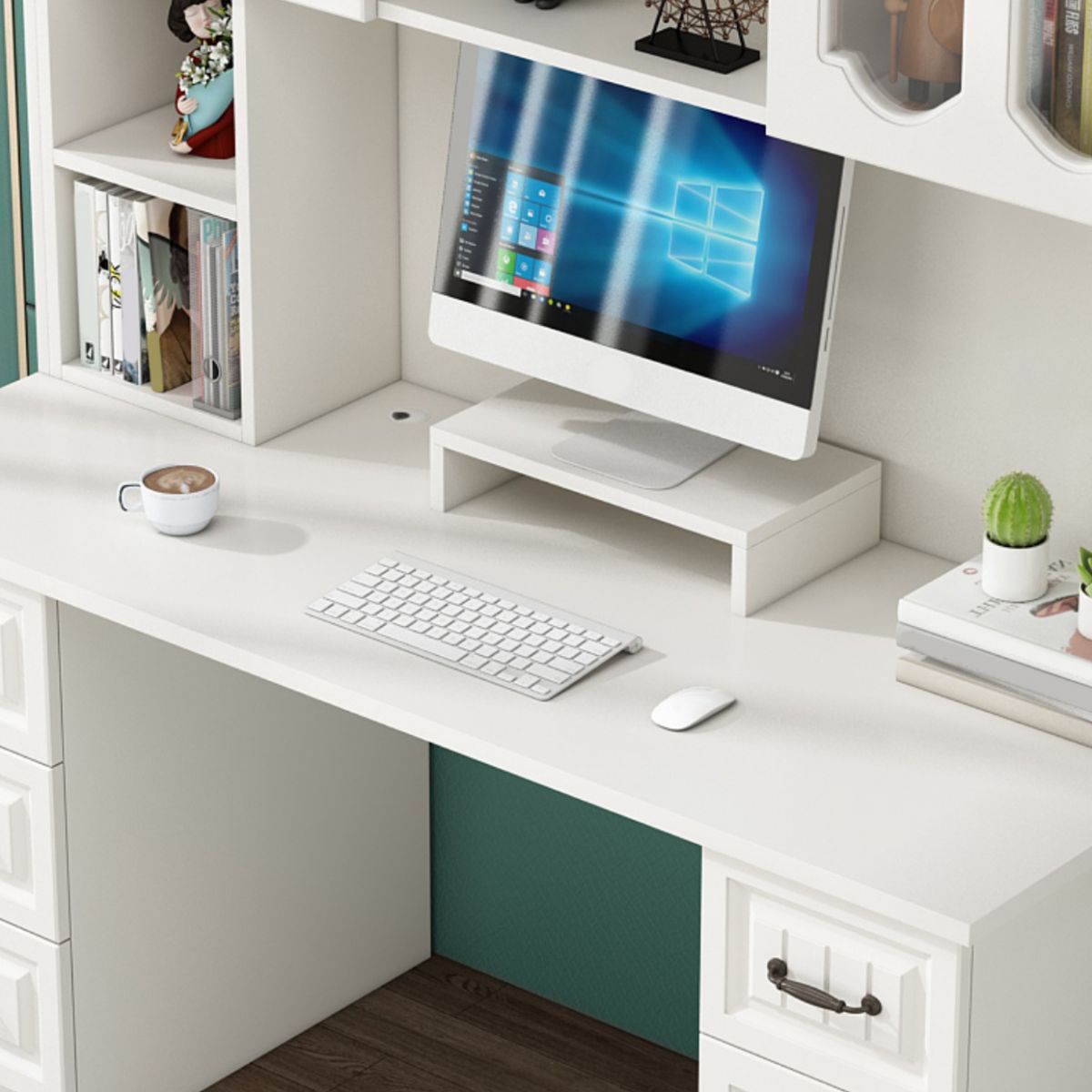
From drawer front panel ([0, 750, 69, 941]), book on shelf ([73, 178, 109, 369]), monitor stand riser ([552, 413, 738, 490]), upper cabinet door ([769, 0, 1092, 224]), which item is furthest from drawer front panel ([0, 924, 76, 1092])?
upper cabinet door ([769, 0, 1092, 224])

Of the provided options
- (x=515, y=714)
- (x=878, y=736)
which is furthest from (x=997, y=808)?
(x=515, y=714)

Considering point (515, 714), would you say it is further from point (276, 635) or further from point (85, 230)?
point (85, 230)

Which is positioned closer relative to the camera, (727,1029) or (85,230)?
(727,1029)

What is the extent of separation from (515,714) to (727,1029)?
0.35 meters

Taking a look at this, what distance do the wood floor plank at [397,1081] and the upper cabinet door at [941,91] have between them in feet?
4.75

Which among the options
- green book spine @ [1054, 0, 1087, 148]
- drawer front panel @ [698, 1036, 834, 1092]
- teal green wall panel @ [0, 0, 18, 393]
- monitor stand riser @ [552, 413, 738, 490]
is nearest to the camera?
green book spine @ [1054, 0, 1087, 148]

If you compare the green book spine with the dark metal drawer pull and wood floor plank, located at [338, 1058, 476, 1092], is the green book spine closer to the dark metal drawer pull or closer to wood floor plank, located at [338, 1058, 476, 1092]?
the dark metal drawer pull

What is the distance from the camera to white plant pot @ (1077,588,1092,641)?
230 cm

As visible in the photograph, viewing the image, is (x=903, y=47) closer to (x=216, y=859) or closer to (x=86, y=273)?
(x=86, y=273)

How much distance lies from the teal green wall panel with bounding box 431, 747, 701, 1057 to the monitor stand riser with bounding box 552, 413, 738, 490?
1.90 feet

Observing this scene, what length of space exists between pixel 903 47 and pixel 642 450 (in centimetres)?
62

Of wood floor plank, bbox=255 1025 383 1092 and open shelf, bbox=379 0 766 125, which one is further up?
open shelf, bbox=379 0 766 125

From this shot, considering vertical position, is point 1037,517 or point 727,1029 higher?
point 1037,517

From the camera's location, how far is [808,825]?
7.08 ft
